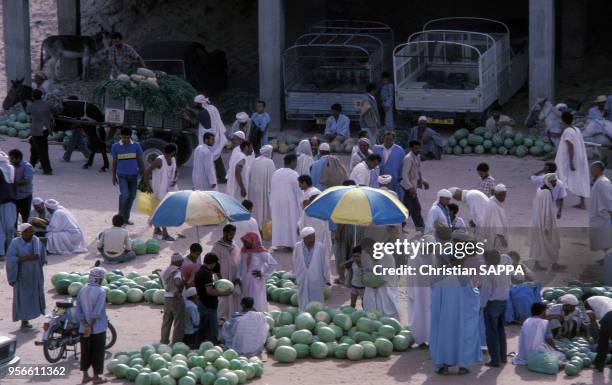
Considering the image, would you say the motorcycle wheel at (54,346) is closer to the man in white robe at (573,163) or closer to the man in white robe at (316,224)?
the man in white robe at (316,224)

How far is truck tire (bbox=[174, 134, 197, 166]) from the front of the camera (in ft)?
76.4

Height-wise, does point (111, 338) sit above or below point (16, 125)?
below

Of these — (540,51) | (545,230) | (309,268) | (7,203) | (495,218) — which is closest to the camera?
(309,268)

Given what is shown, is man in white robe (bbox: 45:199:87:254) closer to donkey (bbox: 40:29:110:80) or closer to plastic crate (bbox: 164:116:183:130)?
plastic crate (bbox: 164:116:183:130)

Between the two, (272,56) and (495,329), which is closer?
(495,329)

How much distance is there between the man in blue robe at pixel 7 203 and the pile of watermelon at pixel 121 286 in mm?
1308

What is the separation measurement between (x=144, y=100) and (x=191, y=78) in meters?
6.14

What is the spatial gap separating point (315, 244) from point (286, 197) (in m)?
2.71

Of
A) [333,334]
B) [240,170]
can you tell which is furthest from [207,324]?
[240,170]

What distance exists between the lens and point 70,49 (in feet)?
103

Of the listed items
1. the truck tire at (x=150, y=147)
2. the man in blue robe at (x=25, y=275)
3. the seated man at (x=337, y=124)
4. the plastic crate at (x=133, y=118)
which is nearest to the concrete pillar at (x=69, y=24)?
the plastic crate at (x=133, y=118)

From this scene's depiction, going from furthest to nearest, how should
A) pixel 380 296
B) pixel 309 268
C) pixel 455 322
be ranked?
pixel 309 268, pixel 380 296, pixel 455 322

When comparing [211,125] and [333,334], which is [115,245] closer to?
[333,334]

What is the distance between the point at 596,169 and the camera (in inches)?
707
